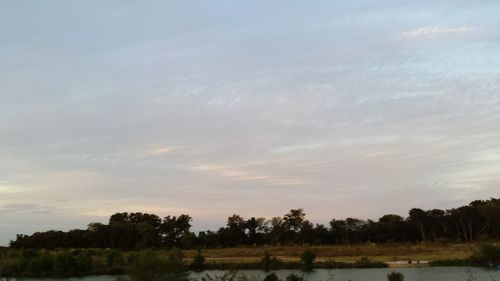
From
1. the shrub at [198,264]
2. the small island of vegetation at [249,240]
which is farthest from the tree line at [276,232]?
the shrub at [198,264]

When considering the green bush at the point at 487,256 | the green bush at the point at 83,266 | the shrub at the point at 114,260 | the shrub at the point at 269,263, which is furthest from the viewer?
the shrub at the point at 114,260

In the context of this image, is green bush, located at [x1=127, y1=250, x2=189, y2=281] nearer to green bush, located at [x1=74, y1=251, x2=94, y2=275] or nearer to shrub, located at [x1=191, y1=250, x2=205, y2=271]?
shrub, located at [x1=191, y1=250, x2=205, y2=271]

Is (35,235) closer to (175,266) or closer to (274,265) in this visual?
(274,265)

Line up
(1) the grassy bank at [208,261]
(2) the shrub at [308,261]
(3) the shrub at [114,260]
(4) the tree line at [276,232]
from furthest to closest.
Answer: (4) the tree line at [276,232], (3) the shrub at [114,260], (1) the grassy bank at [208,261], (2) the shrub at [308,261]

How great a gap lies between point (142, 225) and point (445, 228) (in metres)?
71.6

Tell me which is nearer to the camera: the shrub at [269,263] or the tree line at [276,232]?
the shrub at [269,263]

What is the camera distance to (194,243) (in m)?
130

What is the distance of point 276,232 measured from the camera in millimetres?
131625

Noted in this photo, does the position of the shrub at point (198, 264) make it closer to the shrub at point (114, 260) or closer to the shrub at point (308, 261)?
the shrub at point (114, 260)

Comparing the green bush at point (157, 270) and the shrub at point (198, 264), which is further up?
the green bush at point (157, 270)

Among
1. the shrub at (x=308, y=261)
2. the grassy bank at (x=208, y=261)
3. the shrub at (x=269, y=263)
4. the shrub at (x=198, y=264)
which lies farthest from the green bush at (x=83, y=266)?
the shrub at (x=308, y=261)

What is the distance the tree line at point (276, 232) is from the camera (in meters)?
116

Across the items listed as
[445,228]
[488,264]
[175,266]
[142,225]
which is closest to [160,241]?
[142,225]

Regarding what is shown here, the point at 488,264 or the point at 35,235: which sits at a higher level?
the point at 35,235
